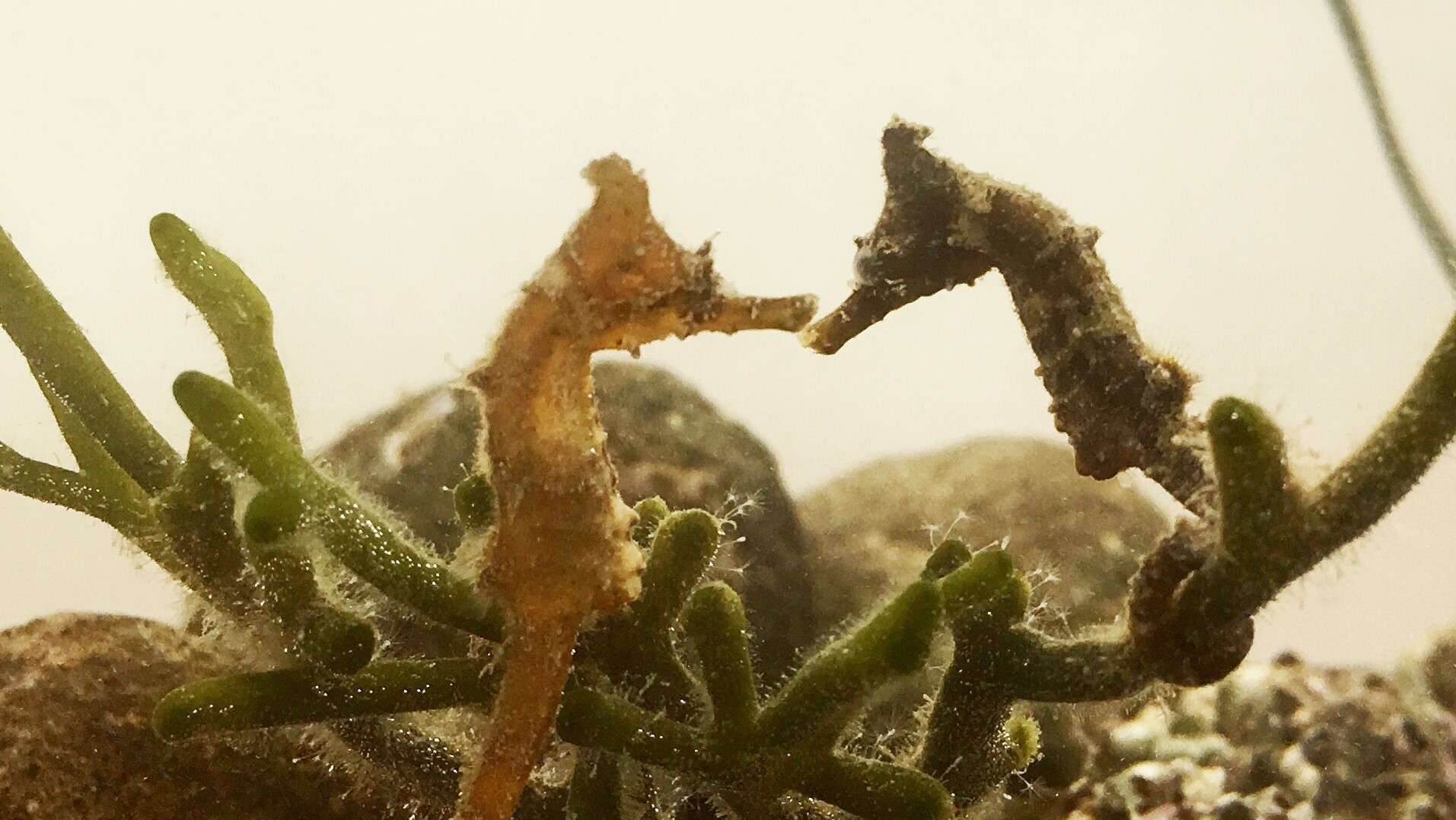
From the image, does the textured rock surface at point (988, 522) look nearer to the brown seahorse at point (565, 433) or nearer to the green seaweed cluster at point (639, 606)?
the green seaweed cluster at point (639, 606)

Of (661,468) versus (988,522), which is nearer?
(661,468)

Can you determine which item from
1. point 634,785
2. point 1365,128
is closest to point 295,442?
point 634,785

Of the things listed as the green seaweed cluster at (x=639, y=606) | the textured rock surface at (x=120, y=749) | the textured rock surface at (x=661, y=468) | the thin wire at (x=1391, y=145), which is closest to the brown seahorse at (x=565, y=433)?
the green seaweed cluster at (x=639, y=606)

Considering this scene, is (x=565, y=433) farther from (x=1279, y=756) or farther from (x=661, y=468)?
(x=1279, y=756)

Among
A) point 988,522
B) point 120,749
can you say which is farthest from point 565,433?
point 988,522

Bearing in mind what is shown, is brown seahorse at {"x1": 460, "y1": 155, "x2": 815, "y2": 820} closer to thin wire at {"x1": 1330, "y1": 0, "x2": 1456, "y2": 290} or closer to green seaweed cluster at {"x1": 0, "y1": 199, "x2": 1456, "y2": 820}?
green seaweed cluster at {"x1": 0, "y1": 199, "x2": 1456, "y2": 820}

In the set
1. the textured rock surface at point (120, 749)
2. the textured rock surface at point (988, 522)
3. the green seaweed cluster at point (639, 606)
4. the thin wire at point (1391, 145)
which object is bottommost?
the textured rock surface at point (120, 749)
